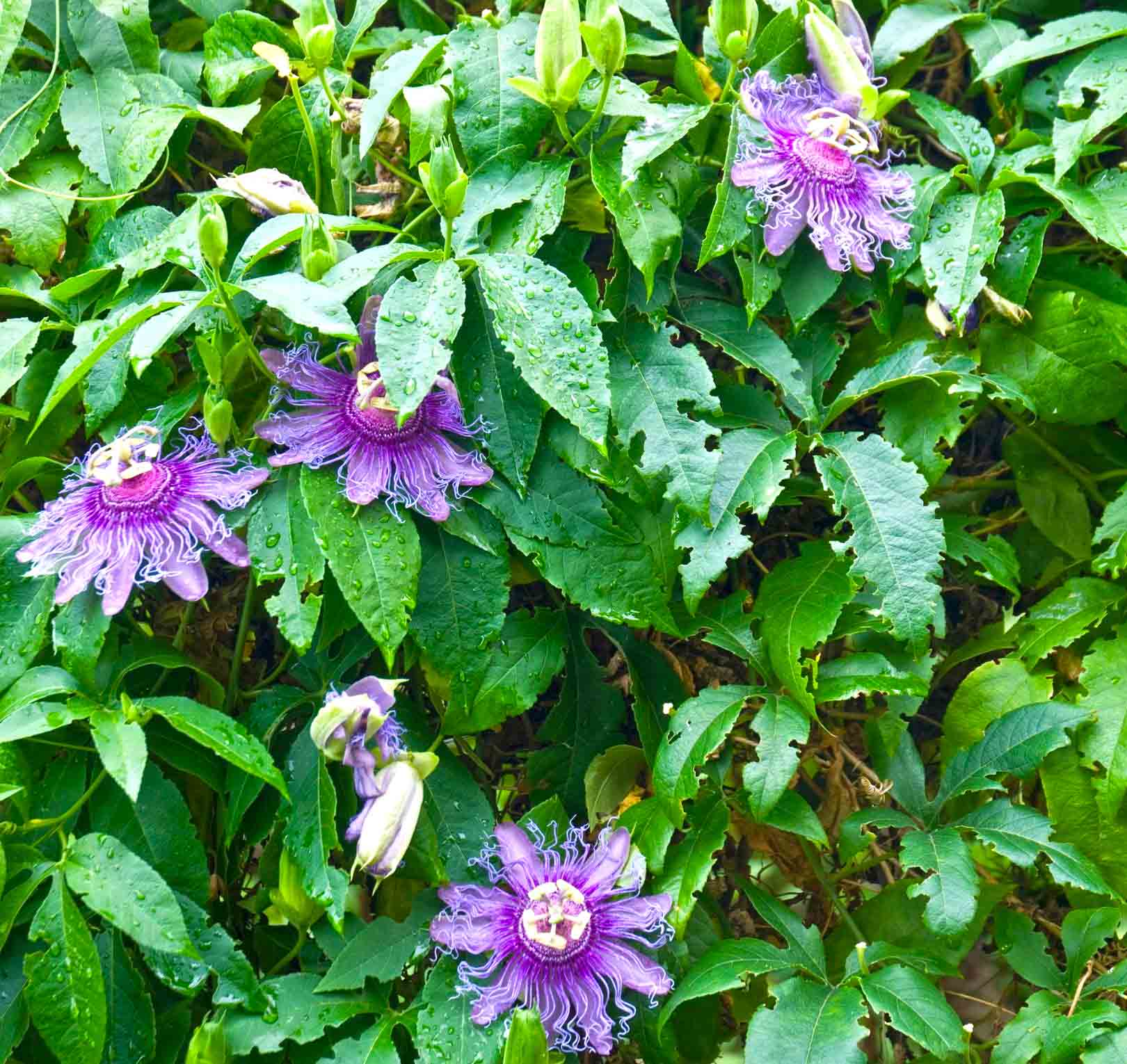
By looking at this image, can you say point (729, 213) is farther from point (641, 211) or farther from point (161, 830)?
point (161, 830)

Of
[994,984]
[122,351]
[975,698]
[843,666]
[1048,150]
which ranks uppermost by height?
[1048,150]

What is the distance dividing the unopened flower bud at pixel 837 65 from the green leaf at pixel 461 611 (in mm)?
619

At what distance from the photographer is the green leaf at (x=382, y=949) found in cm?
123

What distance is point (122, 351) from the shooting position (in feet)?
4.36

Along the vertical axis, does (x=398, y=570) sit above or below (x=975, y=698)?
above

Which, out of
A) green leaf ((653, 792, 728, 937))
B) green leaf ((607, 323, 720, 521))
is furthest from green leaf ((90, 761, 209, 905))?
green leaf ((607, 323, 720, 521))

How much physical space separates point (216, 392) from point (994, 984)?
1.12 metres

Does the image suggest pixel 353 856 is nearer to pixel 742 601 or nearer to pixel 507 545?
pixel 507 545

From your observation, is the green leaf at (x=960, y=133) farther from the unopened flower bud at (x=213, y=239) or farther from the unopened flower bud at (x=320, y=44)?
the unopened flower bud at (x=213, y=239)

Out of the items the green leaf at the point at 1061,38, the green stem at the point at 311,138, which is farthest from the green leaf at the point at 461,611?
the green leaf at the point at 1061,38

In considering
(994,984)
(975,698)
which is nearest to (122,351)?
(975,698)

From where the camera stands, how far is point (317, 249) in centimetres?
120

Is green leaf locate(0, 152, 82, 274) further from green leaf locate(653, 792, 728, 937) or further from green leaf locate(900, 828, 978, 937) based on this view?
green leaf locate(900, 828, 978, 937)

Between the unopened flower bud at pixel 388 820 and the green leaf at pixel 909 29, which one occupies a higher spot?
the green leaf at pixel 909 29
